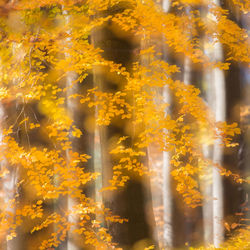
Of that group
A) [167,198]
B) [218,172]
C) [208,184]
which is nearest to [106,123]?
[167,198]

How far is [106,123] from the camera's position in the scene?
5.58 metres

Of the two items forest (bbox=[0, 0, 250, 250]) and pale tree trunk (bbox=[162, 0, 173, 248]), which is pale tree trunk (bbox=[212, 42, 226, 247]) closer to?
forest (bbox=[0, 0, 250, 250])

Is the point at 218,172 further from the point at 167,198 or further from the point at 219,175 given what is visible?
the point at 167,198

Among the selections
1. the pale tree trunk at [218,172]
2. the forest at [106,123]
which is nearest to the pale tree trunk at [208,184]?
the forest at [106,123]

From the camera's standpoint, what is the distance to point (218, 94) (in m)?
7.00

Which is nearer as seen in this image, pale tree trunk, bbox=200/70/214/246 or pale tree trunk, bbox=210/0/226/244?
pale tree trunk, bbox=210/0/226/244

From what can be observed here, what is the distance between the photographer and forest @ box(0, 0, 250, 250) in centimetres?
564

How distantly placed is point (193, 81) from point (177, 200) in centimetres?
313

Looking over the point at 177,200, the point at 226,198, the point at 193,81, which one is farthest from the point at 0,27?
the point at 226,198

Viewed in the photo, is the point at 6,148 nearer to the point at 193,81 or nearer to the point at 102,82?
the point at 102,82

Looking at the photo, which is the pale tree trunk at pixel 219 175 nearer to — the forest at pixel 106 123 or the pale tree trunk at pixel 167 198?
Result: the forest at pixel 106 123

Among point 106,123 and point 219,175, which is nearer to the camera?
point 106,123

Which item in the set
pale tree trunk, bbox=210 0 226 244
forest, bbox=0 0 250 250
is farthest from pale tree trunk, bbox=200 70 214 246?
pale tree trunk, bbox=210 0 226 244

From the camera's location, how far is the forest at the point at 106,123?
5.64 meters
